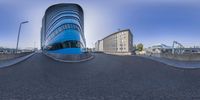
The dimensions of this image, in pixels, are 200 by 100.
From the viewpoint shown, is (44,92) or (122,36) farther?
A: (122,36)

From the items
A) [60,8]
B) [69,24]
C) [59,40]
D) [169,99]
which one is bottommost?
[169,99]

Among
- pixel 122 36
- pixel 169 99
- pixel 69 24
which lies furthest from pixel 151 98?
pixel 122 36

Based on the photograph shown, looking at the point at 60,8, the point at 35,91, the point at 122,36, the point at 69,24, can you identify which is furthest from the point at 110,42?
the point at 35,91

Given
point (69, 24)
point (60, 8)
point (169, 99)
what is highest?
point (60, 8)

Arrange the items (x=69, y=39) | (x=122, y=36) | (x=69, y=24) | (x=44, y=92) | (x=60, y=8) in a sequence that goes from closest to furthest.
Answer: (x=44, y=92)
(x=69, y=39)
(x=69, y=24)
(x=60, y=8)
(x=122, y=36)

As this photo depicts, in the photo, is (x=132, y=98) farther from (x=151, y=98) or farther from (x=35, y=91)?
(x=35, y=91)

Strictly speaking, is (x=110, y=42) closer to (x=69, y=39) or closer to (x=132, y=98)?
(x=69, y=39)

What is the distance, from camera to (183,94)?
6.62 meters

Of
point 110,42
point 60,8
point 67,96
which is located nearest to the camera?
point 67,96

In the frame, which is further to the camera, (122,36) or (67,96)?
(122,36)

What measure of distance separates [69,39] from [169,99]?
105 ft

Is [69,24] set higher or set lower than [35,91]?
higher

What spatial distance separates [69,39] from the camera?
122 ft

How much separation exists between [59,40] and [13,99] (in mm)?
32607
